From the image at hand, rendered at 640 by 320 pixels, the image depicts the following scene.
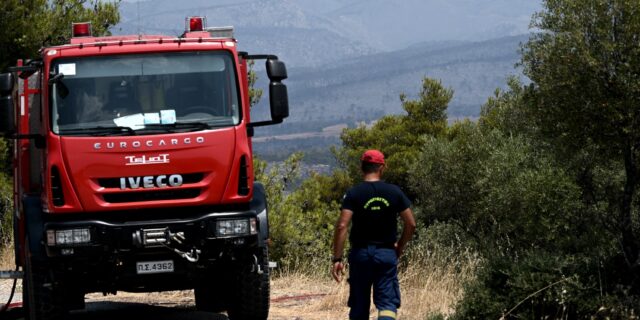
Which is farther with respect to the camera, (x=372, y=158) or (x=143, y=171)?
(x=143, y=171)

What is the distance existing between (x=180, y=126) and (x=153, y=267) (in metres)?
1.41

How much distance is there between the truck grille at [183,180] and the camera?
1087cm

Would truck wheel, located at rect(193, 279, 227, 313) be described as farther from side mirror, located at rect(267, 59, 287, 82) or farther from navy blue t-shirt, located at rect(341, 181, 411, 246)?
navy blue t-shirt, located at rect(341, 181, 411, 246)

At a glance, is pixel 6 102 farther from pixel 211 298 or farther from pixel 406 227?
pixel 406 227

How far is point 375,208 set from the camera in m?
9.09

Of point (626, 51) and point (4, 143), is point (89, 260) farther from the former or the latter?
point (4, 143)

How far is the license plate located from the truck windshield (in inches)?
50.3

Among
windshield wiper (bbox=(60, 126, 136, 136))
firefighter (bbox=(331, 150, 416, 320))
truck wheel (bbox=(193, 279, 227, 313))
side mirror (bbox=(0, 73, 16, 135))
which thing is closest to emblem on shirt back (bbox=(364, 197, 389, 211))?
firefighter (bbox=(331, 150, 416, 320))

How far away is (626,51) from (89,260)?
8589mm

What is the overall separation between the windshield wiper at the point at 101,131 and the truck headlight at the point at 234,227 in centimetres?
125

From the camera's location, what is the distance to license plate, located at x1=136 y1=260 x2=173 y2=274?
11.0 m

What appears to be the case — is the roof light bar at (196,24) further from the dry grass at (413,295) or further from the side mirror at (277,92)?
the dry grass at (413,295)

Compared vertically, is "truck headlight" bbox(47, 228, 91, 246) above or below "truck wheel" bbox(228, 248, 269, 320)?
above

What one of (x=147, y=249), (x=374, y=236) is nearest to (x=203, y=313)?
(x=147, y=249)
